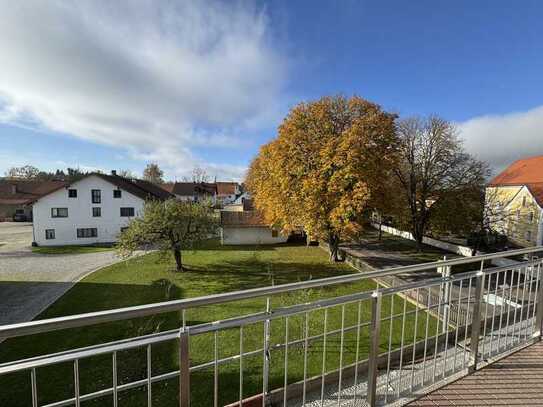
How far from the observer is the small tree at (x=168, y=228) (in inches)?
524

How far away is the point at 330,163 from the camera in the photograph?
13.1 meters

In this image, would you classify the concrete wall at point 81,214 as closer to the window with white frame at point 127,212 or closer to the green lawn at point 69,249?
the window with white frame at point 127,212

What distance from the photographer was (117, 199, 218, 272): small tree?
1332 cm

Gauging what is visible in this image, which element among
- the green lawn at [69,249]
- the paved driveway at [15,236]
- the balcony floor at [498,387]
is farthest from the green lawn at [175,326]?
the paved driveway at [15,236]

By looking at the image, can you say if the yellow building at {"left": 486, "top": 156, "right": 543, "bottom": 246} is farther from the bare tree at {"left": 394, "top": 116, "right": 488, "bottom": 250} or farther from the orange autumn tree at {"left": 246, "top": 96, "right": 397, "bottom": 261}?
the orange autumn tree at {"left": 246, "top": 96, "right": 397, "bottom": 261}

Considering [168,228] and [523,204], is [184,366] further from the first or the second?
[523,204]

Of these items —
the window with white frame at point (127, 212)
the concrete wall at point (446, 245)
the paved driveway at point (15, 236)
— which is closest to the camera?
the concrete wall at point (446, 245)

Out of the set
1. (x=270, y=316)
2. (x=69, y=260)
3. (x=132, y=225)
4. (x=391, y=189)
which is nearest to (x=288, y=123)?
(x=391, y=189)

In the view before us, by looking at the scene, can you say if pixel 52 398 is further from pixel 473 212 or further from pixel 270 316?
pixel 473 212

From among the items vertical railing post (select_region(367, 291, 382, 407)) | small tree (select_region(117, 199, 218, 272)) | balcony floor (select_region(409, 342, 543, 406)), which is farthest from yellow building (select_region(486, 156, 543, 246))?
vertical railing post (select_region(367, 291, 382, 407))

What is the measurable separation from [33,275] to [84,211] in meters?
9.22

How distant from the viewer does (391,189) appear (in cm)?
1467

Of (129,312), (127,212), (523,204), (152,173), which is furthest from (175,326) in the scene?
(152,173)

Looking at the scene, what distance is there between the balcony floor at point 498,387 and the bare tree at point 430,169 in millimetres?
15066
